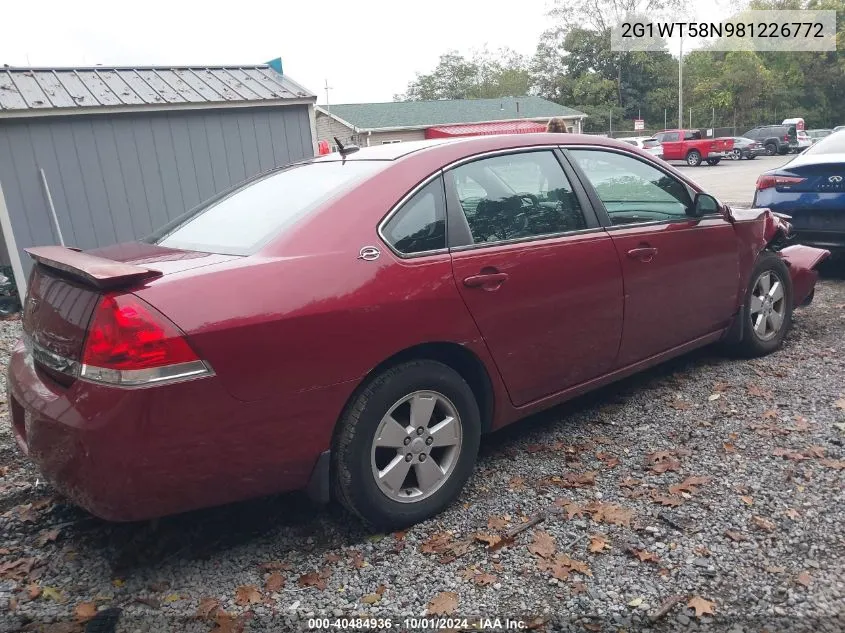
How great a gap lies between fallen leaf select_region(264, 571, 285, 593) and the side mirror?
10.3ft

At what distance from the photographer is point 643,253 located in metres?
3.73

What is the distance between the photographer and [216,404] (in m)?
2.30

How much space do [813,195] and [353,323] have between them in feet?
19.2

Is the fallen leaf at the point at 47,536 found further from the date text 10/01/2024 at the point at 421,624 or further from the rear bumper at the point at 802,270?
the rear bumper at the point at 802,270

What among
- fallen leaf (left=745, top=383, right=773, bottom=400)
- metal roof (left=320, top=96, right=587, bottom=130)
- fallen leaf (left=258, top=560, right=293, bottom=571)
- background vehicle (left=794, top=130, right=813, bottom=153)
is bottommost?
background vehicle (left=794, top=130, right=813, bottom=153)

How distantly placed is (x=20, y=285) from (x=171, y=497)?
22.5 ft

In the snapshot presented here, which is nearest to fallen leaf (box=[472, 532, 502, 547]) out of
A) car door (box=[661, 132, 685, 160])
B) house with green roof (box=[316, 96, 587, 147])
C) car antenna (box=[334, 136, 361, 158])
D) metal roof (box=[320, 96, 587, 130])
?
car antenna (box=[334, 136, 361, 158])

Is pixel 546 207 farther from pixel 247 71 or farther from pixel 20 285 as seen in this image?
pixel 247 71

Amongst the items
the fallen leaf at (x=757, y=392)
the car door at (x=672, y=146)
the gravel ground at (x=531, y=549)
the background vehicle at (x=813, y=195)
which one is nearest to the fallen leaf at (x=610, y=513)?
the gravel ground at (x=531, y=549)

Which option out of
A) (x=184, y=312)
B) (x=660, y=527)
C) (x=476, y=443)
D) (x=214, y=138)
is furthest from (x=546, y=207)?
(x=214, y=138)

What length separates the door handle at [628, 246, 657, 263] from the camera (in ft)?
12.1

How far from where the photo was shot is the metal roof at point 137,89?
7848mm

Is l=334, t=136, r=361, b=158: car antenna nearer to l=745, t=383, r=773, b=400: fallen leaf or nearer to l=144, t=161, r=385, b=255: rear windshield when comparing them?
l=144, t=161, r=385, b=255: rear windshield

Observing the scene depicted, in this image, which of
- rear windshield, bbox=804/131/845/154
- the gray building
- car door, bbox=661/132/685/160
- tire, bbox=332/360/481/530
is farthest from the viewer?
car door, bbox=661/132/685/160
